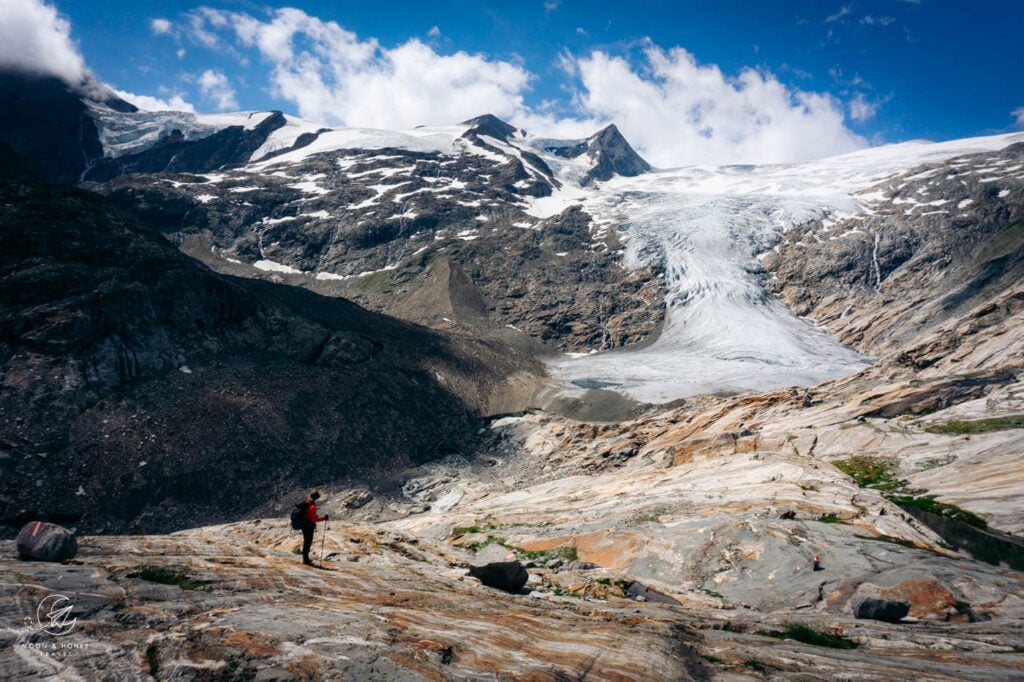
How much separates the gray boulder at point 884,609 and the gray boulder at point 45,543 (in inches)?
687

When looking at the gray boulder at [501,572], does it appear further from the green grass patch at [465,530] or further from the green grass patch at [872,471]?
the green grass patch at [872,471]

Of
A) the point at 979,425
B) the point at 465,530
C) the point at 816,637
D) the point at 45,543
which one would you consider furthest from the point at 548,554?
the point at 979,425

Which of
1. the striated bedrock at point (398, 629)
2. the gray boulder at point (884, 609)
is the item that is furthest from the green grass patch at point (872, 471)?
the gray boulder at point (884, 609)

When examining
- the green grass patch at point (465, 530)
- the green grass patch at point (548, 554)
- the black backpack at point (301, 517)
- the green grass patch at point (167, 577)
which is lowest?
the green grass patch at point (465, 530)

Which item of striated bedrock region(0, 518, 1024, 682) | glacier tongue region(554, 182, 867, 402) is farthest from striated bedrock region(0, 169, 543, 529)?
striated bedrock region(0, 518, 1024, 682)

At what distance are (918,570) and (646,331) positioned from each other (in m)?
93.2

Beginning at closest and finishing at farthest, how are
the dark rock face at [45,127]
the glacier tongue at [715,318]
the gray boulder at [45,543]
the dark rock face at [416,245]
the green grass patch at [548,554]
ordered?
the gray boulder at [45,543] → the green grass patch at [548,554] → the glacier tongue at [715,318] → the dark rock face at [416,245] → the dark rock face at [45,127]

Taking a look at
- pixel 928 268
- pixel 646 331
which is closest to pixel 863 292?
pixel 928 268

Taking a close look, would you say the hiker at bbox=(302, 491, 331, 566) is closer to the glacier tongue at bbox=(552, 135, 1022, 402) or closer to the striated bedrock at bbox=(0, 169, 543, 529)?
the striated bedrock at bbox=(0, 169, 543, 529)

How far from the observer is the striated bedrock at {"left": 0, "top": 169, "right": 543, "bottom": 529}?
124ft

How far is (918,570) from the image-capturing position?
15195mm

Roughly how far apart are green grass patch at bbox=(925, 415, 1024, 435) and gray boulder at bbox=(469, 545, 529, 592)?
92.7 ft

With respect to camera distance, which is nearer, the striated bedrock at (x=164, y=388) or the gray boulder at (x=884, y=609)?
the gray boulder at (x=884, y=609)

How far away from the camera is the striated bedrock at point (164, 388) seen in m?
37.9
